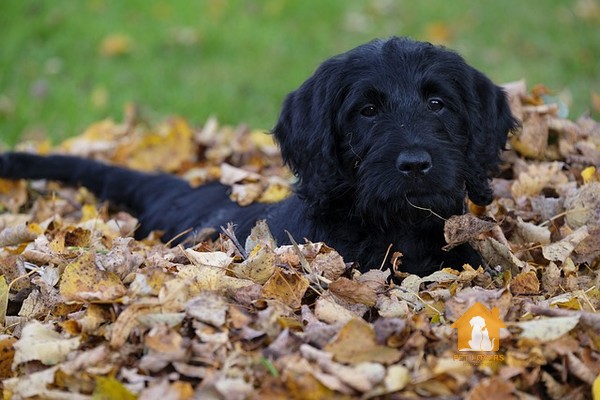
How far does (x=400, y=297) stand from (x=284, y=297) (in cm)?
48

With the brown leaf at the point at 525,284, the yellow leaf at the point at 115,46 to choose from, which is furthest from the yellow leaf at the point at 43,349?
the yellow leaf at the point at 115,46

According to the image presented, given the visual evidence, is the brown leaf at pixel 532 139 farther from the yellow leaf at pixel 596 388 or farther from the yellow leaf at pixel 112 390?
the yellow leaf at pixel 112 390

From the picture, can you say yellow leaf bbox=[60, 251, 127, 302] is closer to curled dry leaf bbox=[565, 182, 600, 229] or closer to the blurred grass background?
curled dry leaf bbox=[565, 182, 600, 229]

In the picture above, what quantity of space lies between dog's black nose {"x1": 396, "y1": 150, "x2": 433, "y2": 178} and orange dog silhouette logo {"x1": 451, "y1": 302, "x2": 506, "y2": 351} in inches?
30.1

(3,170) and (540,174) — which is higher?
(540,174)

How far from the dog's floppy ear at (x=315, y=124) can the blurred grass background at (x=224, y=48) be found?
14.6 ft

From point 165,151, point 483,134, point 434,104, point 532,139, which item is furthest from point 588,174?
point 165,151

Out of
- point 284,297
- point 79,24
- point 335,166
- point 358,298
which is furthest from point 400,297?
point 79,24

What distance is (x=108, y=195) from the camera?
574 cm

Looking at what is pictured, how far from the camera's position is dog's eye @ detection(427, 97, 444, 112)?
403 cm

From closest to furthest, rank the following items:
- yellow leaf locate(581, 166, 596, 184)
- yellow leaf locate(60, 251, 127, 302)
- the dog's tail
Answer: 1. yellow leaf locate(60, 251, 127, 302)
2. yellow leaf locate(581, 166, 596, 184)
3. the dog's tail

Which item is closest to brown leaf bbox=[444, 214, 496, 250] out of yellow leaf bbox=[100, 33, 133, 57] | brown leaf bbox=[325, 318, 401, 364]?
brown leaf bbox=[325, 318, 401, 364]

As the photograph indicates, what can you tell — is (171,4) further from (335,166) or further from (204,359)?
(204,359)

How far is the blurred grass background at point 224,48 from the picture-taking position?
9.37 metres
